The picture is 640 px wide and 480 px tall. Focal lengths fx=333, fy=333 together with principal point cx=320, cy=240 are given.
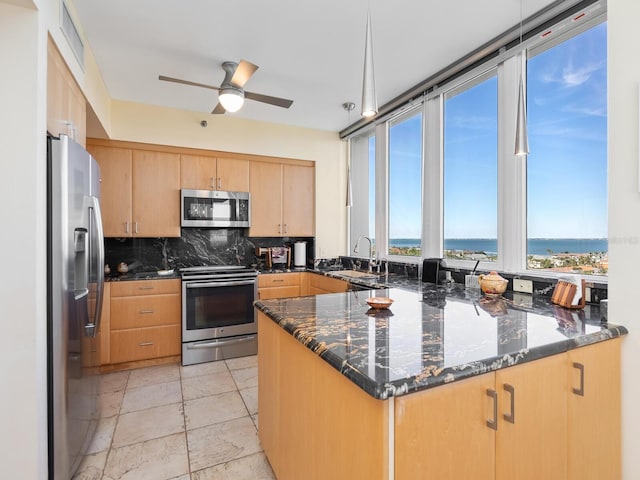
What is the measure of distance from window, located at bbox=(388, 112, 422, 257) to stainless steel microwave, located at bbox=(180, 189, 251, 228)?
1.81 metres

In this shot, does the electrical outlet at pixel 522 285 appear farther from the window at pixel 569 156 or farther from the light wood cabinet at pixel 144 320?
the light wood cabinet at pixel 144 320

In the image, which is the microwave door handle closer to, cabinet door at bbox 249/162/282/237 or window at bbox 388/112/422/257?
cabinet door at bbox 249/162/282/237

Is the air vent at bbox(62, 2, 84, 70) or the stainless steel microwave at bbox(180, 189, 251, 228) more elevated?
the air vent at bbox(62, 2, 84, 70)

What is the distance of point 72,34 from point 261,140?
2.38m

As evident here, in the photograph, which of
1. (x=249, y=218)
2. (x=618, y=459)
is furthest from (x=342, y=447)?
(x=249, y=218)

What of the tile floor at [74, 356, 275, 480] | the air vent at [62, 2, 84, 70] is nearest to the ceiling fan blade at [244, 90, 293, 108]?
the air vent at [62, 2, 84, 70]

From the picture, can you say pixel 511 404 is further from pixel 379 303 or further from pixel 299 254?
pixel 299 254

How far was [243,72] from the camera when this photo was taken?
2.46 m

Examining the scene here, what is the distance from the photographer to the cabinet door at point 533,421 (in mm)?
1074

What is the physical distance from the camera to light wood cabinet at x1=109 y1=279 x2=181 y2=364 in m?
3.33

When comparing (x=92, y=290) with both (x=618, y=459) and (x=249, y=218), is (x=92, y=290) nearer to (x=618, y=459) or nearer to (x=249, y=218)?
(x=249, y=218)

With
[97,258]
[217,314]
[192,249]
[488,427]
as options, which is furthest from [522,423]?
[192,249]

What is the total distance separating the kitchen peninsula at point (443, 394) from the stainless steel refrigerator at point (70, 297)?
1024mm

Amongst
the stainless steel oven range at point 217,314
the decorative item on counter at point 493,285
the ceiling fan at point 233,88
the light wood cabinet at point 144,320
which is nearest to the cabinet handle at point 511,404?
the decorative item on counter at point 493,285
